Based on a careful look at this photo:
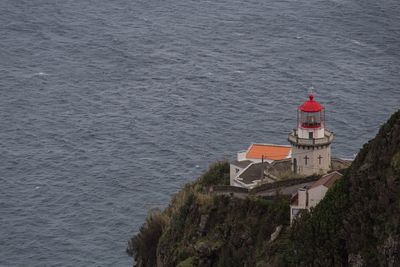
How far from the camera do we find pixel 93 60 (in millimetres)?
189000

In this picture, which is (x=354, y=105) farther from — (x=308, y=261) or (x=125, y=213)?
(x=308, y=261)

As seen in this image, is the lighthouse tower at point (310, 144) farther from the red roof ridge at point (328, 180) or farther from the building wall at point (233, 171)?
the red roof ridge at point (328, 180)

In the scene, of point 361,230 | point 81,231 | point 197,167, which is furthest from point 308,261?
point 197,167

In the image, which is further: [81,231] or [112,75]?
[112,75]

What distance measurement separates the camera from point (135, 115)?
16325cm

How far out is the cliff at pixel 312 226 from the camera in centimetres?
5212

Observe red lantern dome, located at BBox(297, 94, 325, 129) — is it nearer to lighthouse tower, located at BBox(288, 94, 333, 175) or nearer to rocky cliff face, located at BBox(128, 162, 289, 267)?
lighthouse tower, located at BBox(288, 94, 333, 175)

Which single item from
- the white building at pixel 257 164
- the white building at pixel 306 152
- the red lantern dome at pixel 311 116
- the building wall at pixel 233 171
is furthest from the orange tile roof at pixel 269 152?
the red lantern dome at pixel 311 116

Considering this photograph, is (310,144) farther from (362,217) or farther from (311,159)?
(362,217)

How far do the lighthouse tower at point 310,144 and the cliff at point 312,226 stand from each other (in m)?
6.03

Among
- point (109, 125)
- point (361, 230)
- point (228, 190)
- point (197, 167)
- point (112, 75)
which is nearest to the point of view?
point (361, 230)

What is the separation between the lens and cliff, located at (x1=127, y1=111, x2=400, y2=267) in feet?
171

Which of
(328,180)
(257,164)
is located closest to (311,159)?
(257,164)

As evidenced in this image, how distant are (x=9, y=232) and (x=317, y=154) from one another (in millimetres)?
57940
